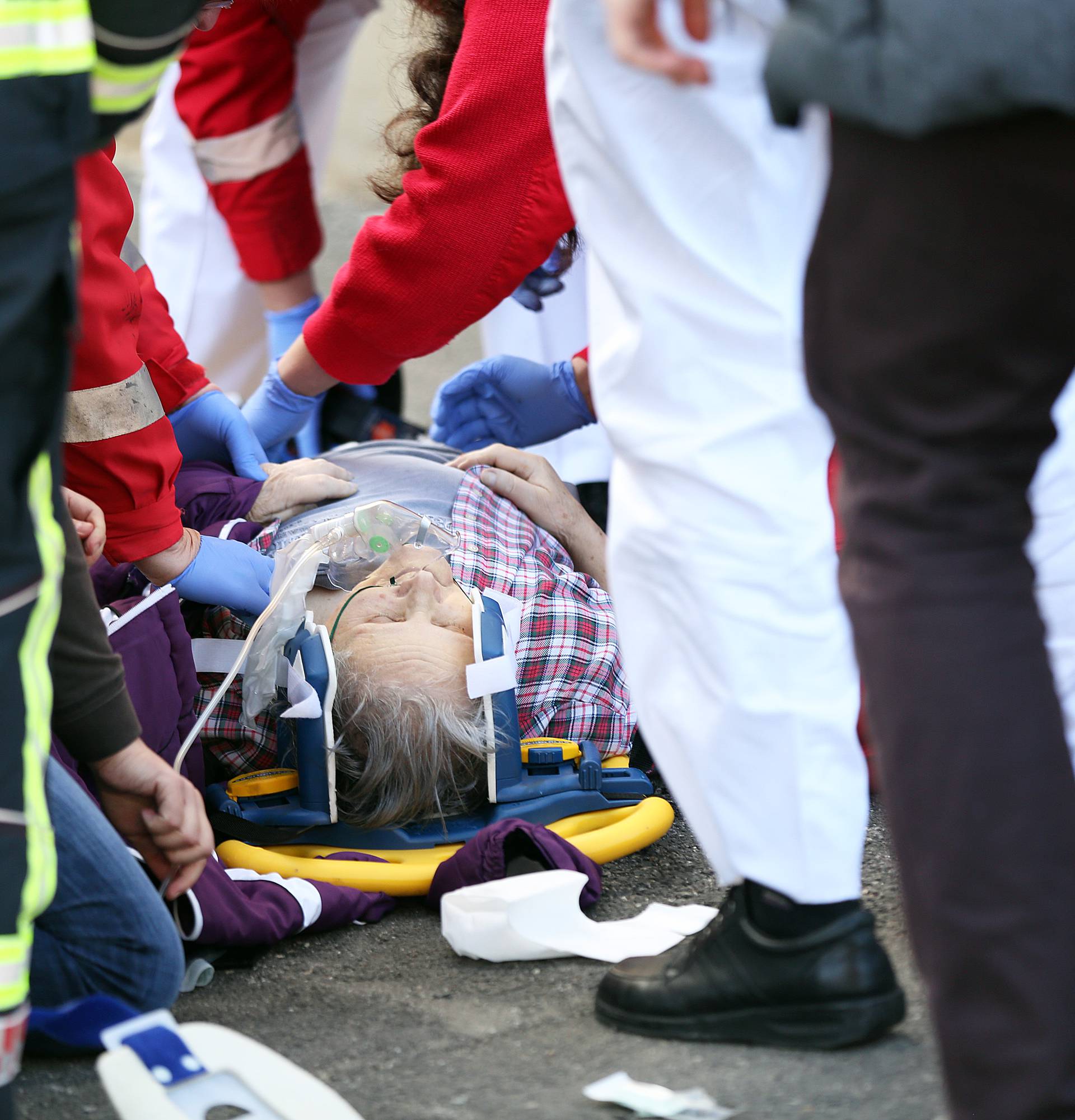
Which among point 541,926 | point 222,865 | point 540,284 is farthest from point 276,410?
point 541,926

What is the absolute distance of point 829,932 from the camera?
1.25 metres

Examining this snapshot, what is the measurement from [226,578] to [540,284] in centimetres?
95

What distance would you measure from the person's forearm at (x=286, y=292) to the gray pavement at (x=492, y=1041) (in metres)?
2.02

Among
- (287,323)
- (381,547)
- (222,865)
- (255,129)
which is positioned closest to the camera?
(222,865)

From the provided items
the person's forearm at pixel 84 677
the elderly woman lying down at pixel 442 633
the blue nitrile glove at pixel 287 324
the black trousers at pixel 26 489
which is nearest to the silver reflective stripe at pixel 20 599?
the black trousers at pixel 26 489

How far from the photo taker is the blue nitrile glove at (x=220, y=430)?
2.50 metres

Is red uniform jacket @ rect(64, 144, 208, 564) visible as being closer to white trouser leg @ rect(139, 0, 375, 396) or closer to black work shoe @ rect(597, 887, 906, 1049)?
black work shoe @ rect(597, 887, 906, 1049)

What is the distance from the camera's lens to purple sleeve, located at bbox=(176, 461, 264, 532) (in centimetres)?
239

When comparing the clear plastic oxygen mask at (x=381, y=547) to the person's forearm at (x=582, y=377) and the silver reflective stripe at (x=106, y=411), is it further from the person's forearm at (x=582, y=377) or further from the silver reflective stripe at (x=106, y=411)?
the person's forearm at (x=582, y=377)

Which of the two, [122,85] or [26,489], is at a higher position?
[122,85]

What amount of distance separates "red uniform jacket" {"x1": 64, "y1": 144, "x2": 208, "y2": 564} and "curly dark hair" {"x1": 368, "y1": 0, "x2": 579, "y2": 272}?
56cm

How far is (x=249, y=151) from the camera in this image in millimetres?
3316

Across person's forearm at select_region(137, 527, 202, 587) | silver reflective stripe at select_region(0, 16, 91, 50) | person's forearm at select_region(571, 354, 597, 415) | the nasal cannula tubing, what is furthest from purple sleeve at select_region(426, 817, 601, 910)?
person's forearm at select_region(571, 354, 597, 415)

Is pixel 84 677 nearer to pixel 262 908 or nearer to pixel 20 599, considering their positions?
pixel 20 599
